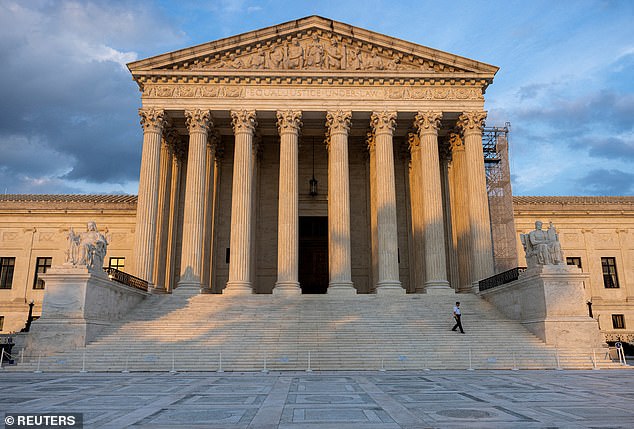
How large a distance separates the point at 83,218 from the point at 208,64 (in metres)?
17.8

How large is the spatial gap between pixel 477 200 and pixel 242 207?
47.8 ft

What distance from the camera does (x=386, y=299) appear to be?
28.0 metres

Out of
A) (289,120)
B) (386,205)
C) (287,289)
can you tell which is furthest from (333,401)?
(289,120)

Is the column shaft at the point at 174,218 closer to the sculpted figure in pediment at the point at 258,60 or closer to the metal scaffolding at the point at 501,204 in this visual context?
the sculpted figure in pediment at the point at 258,60

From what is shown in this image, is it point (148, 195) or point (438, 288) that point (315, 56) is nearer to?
point (148, 195)

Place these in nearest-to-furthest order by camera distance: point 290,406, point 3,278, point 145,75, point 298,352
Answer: point 290,406 → point 298,352 → point 145,75 → point 3,278

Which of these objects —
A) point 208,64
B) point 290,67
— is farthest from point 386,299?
point 208,64

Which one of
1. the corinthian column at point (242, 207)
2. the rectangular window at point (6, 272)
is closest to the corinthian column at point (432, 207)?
the corinthian column at point (242, 207)

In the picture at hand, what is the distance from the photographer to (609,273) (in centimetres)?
4109

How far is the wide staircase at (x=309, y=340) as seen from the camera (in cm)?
1945

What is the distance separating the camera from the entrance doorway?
36.7m

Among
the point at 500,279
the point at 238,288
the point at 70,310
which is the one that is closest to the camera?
the point at 70,310

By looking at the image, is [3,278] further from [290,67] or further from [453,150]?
[453,150]

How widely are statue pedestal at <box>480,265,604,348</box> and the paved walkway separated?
19.6 ft
